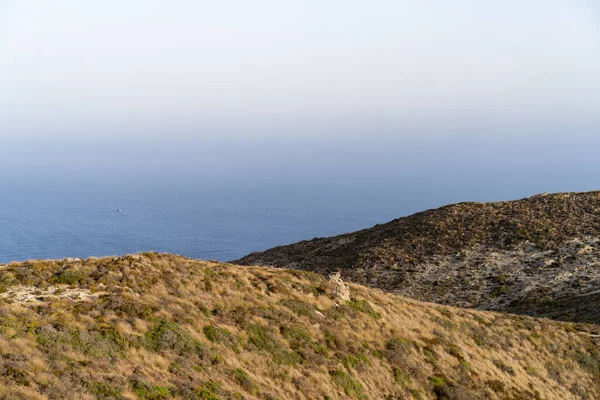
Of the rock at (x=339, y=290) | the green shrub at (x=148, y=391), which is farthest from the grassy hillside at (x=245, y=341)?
the rock at (x=339, y=290)

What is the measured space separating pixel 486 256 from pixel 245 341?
4281 cm

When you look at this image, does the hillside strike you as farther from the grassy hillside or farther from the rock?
the rock

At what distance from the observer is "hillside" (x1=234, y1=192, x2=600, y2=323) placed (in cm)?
4672

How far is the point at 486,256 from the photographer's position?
2179 inches

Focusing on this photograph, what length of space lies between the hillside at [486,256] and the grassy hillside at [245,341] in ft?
39.7

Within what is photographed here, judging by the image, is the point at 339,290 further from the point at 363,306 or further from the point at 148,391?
the point at 148,391

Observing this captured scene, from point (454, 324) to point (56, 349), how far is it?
85.3 feet

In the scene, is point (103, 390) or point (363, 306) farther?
point (363, 306)

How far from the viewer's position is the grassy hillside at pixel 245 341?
1512cm

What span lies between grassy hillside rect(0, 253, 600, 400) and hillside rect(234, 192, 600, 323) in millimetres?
12110

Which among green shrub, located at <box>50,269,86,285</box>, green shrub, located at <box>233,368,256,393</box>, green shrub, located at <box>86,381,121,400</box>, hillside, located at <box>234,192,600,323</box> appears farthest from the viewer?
hillside, located at <box>234,192,600,323</box>

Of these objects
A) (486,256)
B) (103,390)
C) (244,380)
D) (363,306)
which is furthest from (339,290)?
(486,256)

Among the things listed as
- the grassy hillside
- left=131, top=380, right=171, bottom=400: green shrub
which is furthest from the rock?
left=131, top=380, right=171, bottom=400: green shrub

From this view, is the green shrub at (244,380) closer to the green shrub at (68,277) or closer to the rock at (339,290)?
the green shrub at (68,277)
